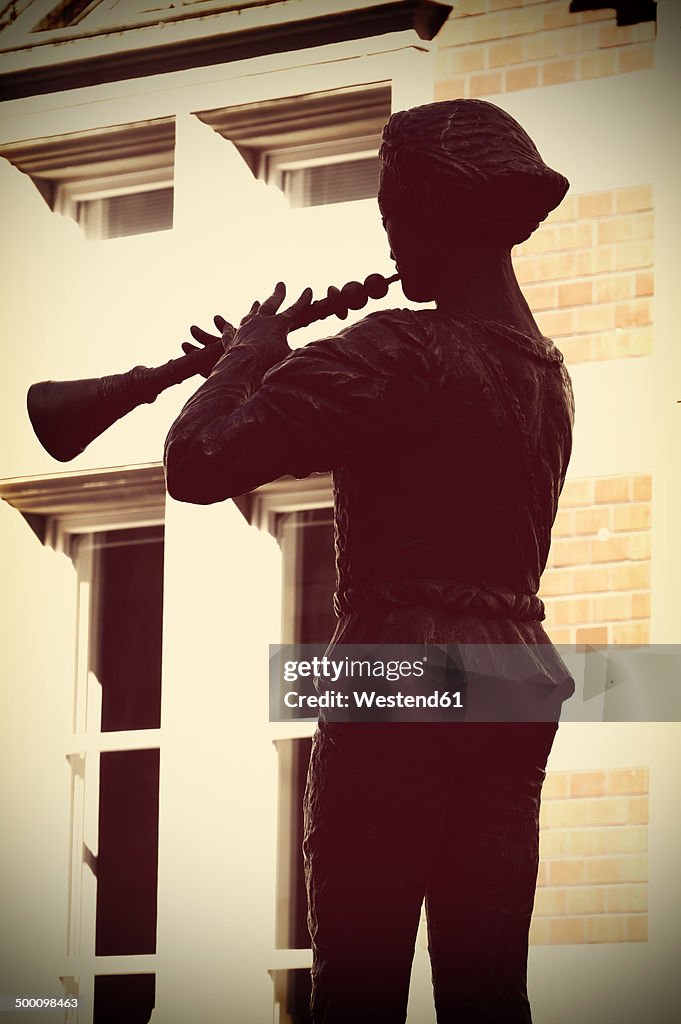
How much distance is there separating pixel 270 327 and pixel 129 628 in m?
2.98

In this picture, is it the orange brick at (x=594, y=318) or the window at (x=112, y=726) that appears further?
the window at (x=112, y=726)

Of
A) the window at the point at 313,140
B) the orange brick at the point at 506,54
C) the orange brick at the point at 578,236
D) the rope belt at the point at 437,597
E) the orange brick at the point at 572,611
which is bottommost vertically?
the rope belt at the point at 437,597

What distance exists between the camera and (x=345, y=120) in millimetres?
5844

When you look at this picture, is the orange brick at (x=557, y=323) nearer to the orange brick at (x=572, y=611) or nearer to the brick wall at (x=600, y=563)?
the brick wall at (x=600, y=563)

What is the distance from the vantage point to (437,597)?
2.93m

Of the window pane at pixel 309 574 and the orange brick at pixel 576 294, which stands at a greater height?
the orange brick at pixel 576 294

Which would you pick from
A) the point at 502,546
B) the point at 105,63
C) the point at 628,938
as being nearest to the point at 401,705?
the point at 502,546

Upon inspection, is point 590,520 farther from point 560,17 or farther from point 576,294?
point 560,17

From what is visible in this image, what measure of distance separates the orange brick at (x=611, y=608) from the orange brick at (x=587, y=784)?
370 mm

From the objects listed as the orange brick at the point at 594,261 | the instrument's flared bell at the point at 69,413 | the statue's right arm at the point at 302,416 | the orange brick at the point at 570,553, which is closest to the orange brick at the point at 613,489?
the orange brick at the point at 570,553

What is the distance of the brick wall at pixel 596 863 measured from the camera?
500 centimetres

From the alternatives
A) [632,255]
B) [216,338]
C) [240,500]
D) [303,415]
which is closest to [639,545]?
[632,255]

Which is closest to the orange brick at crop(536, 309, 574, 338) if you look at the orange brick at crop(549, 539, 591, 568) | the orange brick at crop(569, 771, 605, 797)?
the orange brick at crop(549, 539, 591, 568)

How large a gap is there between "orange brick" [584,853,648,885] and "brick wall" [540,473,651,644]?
515mm
